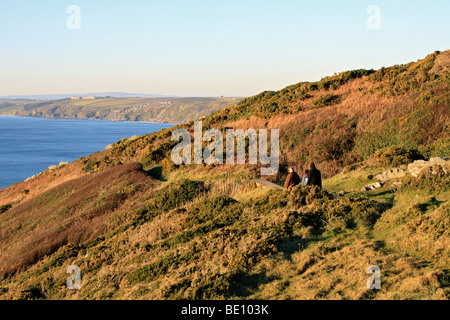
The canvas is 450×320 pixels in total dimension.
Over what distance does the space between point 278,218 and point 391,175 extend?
608 centimetres

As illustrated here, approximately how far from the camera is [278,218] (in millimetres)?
12312

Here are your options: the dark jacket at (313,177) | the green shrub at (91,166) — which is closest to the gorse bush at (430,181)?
the dark jacket at (313,177)

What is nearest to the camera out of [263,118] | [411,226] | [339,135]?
[411,226]

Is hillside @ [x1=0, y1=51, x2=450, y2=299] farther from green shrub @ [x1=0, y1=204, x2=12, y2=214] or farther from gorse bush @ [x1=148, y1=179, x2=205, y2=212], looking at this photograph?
green shrub @ [x1=0, y1=204, x2=12, y2=214]

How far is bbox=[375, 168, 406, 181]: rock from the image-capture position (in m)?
15.8

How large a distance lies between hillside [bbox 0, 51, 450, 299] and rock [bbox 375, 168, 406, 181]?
0.54 m

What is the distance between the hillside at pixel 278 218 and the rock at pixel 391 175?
0.54 metres

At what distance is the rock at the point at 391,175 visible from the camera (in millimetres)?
15781

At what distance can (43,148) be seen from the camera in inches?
4419

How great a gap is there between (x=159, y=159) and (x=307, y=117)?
34.1ft

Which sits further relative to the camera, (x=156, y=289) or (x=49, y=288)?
(x=49, y=288)

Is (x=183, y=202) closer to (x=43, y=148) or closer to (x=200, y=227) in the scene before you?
(x=200, y=227)

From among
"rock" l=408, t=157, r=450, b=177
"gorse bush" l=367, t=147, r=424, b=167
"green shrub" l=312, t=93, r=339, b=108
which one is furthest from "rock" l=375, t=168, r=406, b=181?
"green shrub" l=312, t=93, r=339, b=108
